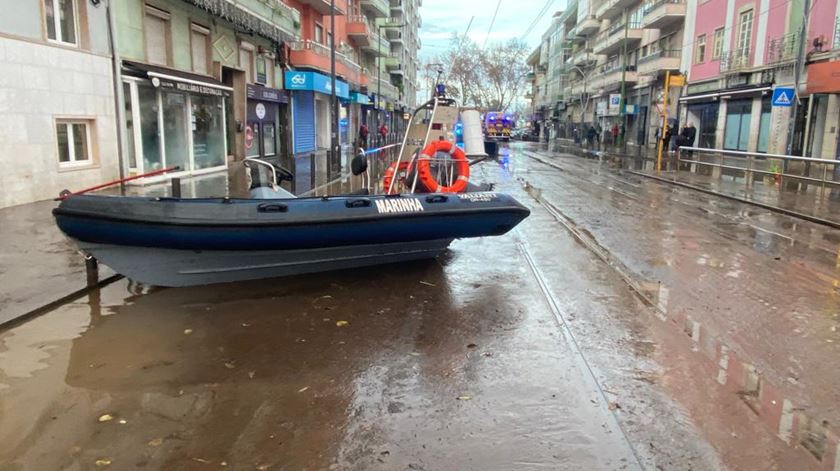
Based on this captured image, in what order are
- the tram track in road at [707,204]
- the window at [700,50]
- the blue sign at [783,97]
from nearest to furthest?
1. the tram track in road at [707,204]
2. the blue sign at [783,97]
3. the window at [700,50]

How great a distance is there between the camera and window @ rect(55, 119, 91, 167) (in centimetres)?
1289

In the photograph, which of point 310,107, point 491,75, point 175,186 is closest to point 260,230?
point 175,186

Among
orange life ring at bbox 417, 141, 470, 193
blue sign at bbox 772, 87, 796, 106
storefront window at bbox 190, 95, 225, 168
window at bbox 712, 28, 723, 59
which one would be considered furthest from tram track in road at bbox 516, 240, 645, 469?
window at bbox 712, 28, 723, 59

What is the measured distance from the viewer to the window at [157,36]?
16516mm

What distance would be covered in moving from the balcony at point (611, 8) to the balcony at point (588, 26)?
4.31ft

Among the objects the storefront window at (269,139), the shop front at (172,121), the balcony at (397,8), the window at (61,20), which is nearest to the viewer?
the window at (61,20)

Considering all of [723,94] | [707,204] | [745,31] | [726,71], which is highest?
[745,31]

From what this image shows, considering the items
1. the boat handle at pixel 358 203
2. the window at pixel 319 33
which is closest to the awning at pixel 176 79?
the boat handle at pixel 358 203

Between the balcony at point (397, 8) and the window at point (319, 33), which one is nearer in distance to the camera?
the window at point (319, 33)

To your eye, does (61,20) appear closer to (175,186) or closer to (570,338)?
(175,186)

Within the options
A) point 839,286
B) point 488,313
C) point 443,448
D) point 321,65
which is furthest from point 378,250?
point 321,65

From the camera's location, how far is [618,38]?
48.7 meters

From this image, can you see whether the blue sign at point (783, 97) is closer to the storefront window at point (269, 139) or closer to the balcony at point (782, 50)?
the balcony at point (782, 50)

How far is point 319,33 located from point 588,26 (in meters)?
38.1
